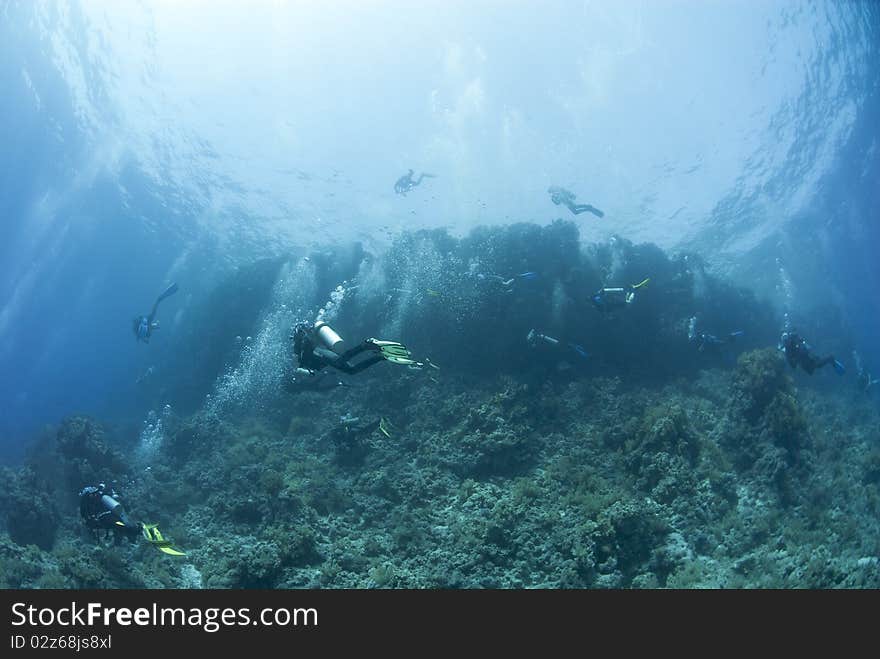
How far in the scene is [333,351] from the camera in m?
6.93

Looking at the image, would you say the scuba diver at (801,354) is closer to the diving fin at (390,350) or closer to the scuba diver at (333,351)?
the scuba diver at (333,351)

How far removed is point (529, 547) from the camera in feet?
26.6

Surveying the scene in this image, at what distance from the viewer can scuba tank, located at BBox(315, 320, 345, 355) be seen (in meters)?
6.71

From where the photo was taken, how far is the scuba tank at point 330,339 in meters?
6.71

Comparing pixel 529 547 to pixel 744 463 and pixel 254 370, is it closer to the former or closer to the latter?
pixel 744 463

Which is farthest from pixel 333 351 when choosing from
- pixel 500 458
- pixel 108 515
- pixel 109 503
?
pixel 500 458

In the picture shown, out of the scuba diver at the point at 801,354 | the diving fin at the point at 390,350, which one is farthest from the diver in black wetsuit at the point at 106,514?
the scuba diver at the point at 801,354

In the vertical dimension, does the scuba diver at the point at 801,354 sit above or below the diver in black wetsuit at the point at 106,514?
above

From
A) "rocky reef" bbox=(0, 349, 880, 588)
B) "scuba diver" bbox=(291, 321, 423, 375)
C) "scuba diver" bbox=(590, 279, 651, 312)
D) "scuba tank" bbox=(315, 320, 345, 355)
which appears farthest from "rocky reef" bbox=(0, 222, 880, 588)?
"scuba tank" bbox=(315, 320, 345, 355)

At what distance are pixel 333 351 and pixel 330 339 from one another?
235mm

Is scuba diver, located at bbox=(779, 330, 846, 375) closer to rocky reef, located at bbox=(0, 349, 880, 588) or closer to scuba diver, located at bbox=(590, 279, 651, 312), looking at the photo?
rocky reef, located at bbox=(0, 349, 880, 588)

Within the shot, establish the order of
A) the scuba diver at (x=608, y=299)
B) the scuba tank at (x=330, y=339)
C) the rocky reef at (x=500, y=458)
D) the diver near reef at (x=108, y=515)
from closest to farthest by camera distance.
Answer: the scuba tank at (x=330, y=339), the rocky reef at (x=500, y=458), the diver near reef at (x=108, y=515), the scuba diver at (x=608, y=299)

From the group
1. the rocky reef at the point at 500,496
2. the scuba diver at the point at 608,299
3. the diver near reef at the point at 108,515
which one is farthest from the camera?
the scuba diver at the point at 608,299

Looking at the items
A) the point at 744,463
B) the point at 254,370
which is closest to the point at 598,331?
the point at 744,463
